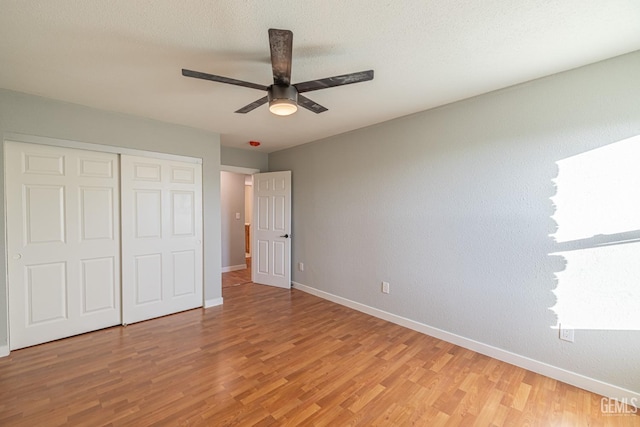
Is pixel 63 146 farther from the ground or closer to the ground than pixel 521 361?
farther from the ground

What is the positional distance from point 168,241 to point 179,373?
67.8 inches

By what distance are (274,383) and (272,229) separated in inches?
113

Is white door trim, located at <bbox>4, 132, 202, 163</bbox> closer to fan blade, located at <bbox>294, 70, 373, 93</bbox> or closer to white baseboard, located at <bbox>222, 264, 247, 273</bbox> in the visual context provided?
fan blade, located at <bbox>294, 70, 373, 93</bbox>

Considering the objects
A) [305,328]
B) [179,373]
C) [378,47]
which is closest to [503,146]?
[378,47]

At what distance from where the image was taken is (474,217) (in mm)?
2531

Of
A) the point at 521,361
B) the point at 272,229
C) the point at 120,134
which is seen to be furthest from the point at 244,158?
the point at 521,361

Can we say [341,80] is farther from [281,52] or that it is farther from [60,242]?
[60,242]

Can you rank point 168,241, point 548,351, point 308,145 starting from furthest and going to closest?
point 308,145, point 168,241, point 548,351

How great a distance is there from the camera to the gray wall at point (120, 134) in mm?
2385

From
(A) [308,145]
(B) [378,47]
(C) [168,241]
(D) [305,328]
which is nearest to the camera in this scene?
(B) [378,47]

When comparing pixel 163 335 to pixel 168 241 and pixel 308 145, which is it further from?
pixel 308 145

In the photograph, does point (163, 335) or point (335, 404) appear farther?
point (163, 335)

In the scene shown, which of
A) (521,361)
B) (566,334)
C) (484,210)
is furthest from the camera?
(484,210)

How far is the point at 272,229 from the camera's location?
4625 millimetres
